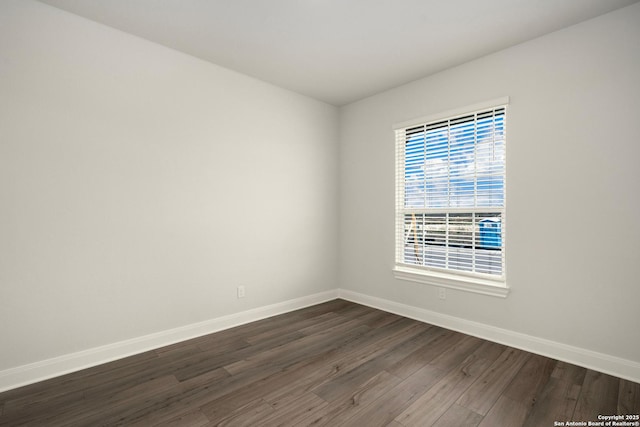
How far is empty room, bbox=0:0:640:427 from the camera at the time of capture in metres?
2.16

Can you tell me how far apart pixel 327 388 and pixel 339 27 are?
9.08 ft

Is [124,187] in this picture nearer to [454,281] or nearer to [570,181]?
[454,281]

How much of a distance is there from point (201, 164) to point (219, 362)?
182 centimetres

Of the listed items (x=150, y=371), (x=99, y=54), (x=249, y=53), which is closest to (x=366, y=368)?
(x=150, y=371)

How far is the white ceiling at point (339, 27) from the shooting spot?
230cm

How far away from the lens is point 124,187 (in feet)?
8.68

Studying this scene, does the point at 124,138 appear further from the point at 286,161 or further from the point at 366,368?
the point at 366,368

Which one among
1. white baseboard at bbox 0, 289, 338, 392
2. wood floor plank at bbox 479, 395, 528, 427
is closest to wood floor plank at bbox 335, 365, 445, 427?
wood floor plank at bbox 479, 395, 528, 427

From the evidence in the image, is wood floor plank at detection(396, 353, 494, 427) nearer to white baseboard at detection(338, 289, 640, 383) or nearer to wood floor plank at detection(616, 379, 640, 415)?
white baseboard at detection(338, 289, 640, 383)

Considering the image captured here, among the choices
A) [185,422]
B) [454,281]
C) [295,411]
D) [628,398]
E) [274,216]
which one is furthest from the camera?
[274,216]

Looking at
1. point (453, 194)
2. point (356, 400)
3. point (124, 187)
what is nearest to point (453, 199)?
point (453, 194)

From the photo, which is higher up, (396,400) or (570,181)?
(570,181)

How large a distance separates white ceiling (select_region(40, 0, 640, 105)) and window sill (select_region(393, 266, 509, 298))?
7.17 ft

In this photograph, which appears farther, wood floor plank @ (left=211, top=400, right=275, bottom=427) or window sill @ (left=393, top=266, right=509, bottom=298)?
window sill @ (left=393, top=266, right=509, bottom=298)
